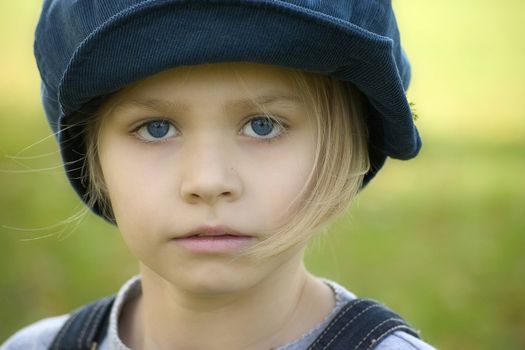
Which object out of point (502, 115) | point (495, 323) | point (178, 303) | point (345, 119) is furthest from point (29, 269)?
point (502, 115)

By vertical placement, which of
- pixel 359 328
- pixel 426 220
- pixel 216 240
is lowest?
pixel 426 220

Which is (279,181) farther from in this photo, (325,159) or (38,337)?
(38,337)

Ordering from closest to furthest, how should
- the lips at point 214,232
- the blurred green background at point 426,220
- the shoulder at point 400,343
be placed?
the lips at point 214,232 → the shoulder at point 400,343 → the blurred green background at point 426,220

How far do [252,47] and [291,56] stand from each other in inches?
2.9

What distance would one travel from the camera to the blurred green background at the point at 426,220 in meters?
3.84

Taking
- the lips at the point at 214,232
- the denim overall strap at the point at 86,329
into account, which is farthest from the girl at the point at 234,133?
the denim overall strap at the point at 86,329

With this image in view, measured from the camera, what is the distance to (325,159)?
178 centimetres

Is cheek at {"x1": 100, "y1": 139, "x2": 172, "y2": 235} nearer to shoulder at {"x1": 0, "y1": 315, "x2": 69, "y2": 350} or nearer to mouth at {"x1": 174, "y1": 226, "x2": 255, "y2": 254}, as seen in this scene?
mouth at {"x1": 174, "y1": 226, "x2": 255, "y2": 254}

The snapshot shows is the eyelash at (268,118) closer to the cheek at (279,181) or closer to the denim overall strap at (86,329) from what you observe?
the cheek at (279,181)

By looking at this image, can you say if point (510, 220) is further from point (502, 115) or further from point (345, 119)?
point (345, 119)

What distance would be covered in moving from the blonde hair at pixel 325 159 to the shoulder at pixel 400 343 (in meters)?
0.28

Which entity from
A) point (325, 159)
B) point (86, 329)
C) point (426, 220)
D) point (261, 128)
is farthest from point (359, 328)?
point (426, 220)

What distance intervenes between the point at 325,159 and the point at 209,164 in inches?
10.5

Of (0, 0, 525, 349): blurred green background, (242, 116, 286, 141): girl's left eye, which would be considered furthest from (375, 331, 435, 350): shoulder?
(0, 0, 525, 349): blurred green background
